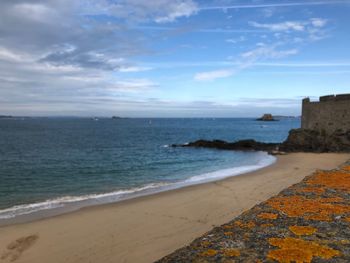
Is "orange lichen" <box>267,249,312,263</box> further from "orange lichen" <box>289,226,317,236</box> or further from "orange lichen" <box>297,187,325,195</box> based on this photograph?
"orange lichen" <box>297,187,325,195</box>

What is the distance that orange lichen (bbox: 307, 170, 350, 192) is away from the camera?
7.08 metres

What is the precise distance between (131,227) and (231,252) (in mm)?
7506

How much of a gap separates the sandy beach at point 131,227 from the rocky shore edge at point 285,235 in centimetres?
408

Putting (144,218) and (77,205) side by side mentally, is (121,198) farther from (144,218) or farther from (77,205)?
(144,218)

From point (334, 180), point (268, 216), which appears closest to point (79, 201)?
point (334, 180)

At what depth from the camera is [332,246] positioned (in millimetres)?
3898

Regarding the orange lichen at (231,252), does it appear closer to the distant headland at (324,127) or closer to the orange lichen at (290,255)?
the orange lichen at (290,255)

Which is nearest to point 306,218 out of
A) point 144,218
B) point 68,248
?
point 68,248

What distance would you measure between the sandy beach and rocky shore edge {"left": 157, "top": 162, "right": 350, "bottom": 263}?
408 cm

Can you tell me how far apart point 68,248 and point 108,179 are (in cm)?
1176

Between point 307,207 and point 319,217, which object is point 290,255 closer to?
point 319,217

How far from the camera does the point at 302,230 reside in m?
4.50

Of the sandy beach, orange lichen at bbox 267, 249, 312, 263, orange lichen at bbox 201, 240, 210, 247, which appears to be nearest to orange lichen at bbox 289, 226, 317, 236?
orange lichen at bbox 267, 249, 312, 263

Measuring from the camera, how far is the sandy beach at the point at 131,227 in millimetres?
8820
